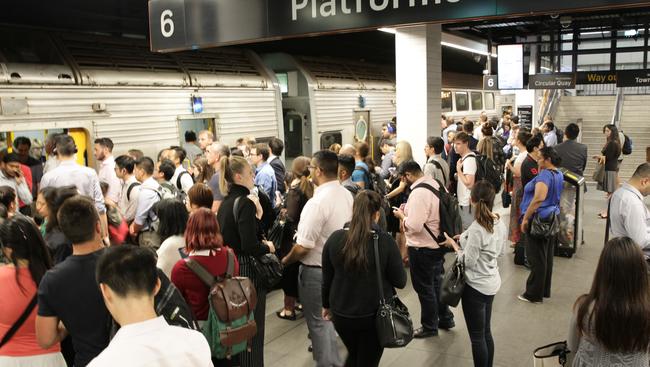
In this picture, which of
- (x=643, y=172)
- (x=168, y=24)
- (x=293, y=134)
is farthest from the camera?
(x=293, y=134)

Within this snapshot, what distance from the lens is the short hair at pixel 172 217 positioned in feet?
11.3

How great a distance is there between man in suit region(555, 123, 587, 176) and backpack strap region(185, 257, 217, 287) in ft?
21.3

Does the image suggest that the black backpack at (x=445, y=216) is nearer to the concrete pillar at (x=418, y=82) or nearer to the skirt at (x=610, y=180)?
the concrete pillar at (x=418, y=82)

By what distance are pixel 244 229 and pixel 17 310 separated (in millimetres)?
1510

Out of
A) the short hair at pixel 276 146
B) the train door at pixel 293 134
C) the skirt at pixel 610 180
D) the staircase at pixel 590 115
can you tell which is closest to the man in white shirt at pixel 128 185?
the short hair at pixel 276 146

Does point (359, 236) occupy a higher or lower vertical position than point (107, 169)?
lower

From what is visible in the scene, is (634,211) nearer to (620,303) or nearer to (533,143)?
(620,303)

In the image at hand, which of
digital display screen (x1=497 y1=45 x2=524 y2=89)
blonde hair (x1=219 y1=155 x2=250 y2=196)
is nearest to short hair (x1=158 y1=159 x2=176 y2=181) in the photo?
blonde hair (x1=219 y1=155 x2=250 y2=196)

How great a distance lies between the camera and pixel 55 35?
7660 mm

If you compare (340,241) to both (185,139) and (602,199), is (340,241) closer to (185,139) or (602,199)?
(185,139)

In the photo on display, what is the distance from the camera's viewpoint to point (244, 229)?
376cm

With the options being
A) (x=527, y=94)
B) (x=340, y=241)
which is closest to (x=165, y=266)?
(x=340, y=241)

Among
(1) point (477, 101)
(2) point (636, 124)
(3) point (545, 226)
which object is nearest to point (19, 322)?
(3) point (545, 226)

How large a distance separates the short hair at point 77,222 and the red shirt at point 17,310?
366 millimetres
